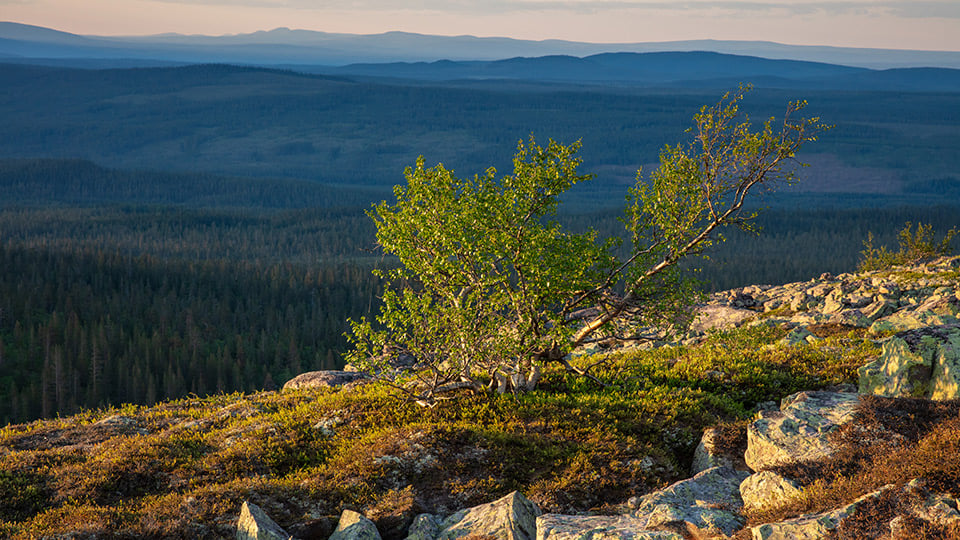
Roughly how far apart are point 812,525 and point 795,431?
620cm

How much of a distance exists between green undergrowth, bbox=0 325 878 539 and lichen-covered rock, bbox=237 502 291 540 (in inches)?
30.8

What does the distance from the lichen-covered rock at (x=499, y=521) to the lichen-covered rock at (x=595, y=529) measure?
15.3 inches

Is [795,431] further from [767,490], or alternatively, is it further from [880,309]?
[880,309]

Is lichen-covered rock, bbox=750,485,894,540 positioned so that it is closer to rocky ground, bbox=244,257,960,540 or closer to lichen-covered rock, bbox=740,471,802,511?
rocky ground, bbox=244,257,960,540

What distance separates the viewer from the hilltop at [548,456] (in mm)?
15742

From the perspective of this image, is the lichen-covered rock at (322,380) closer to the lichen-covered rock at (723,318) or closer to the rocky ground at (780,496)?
the rocky ground at (780,496)

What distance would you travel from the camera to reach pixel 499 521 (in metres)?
16.0

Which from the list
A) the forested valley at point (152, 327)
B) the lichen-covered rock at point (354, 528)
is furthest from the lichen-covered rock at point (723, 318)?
the lichen-covered rock at point (354, 528)

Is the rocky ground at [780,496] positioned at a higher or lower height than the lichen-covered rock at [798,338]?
higher

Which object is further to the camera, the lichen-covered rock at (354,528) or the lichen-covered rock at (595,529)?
the lichen-covered rock at (354,528)

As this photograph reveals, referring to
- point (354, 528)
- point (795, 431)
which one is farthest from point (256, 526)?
point (795, 431)

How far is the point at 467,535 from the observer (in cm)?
1616

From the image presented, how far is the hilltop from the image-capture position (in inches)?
620

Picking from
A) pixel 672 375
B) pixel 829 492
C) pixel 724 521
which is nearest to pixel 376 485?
pixel 724 521
